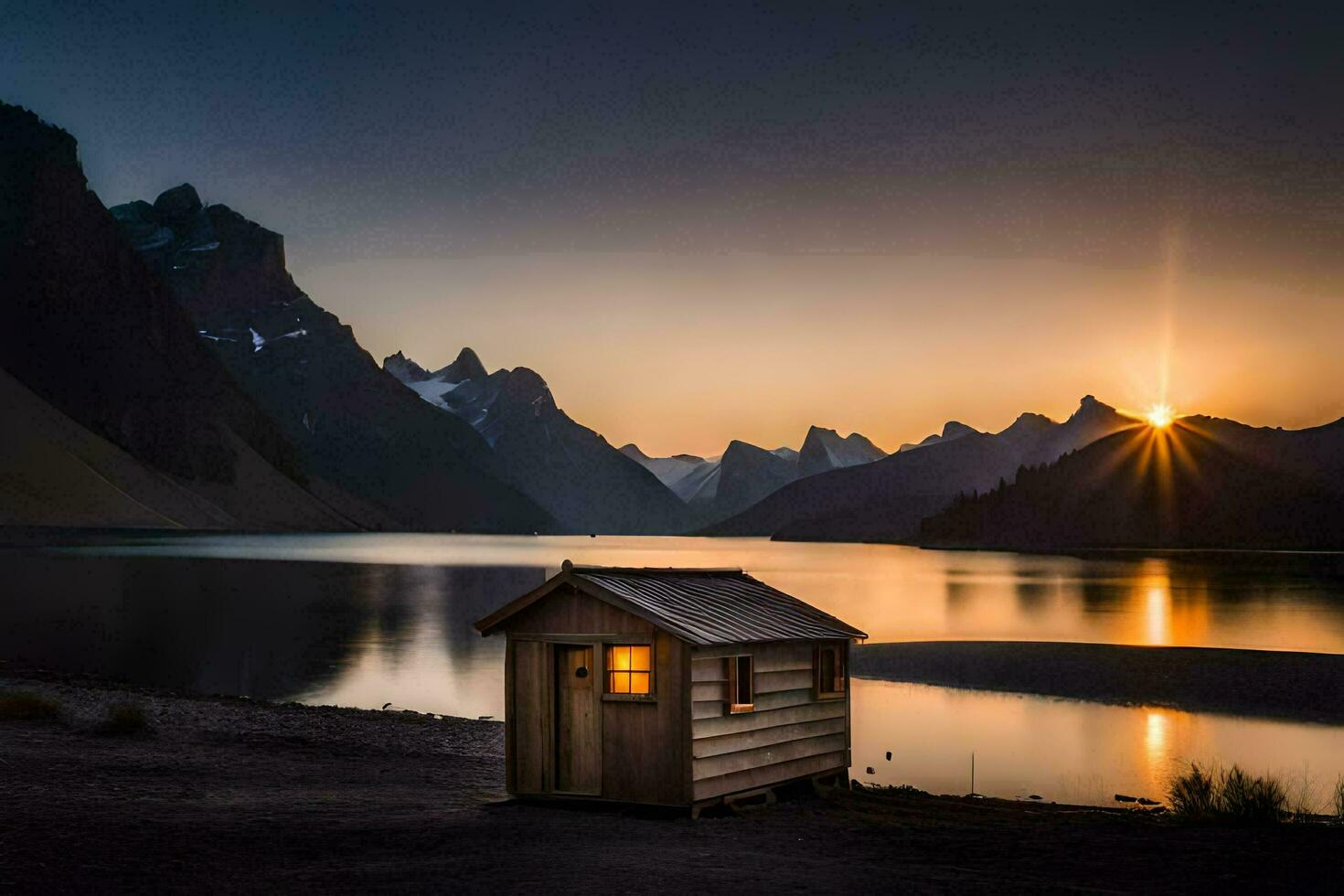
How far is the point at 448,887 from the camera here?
1247cm

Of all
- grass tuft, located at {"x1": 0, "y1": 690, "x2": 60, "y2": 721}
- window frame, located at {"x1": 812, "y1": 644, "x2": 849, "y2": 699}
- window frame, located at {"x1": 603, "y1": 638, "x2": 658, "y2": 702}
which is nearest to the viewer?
window frame, located at {"x1": 603, "y1": 638, "x2": 658, "y2": 702}

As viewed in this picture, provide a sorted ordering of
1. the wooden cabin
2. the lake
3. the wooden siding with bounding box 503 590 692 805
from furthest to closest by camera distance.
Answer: the lake
the wooden cabin
the wooden siding with bounding box 503 590 692 805

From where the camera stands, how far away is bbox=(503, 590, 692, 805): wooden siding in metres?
16.5

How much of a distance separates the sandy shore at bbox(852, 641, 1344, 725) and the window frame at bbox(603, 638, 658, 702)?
23442 mm

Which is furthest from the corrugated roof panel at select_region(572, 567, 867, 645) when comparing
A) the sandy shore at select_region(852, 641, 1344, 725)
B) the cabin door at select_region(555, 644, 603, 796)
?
the sandy shore at select_region(852, 641, 1344, 725)

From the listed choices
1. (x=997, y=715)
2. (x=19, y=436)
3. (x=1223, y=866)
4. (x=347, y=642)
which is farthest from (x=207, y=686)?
(x=19, y=436)

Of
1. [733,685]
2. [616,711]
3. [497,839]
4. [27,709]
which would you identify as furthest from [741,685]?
[27,709]

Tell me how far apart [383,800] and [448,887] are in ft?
20.5

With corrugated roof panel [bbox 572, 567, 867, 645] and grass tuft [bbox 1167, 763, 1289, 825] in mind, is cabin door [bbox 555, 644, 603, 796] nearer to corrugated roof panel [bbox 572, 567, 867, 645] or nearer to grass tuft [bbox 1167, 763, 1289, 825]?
corrugated roof panel [bbox 572, 567, 867, 645]

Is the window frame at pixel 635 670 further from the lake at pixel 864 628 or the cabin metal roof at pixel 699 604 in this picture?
the lake at pixel 864 628

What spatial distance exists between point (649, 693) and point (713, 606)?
2254 mm

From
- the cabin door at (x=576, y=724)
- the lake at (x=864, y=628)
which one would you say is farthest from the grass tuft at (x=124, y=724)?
the lake at (x=864, y=628)

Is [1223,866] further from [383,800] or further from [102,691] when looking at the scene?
[102,691]

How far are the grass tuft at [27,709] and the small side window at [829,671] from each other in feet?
52.6
